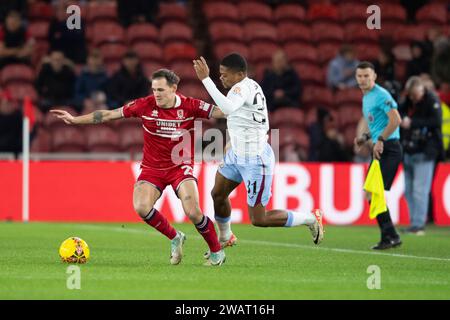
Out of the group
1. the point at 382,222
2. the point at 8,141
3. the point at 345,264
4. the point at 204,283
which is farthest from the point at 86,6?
the point at 204,283

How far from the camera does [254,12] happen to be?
23266 millimetres

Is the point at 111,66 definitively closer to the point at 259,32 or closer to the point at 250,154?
the point at 259,32

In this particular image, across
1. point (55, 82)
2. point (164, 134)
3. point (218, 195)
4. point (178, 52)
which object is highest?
point (178, 52)

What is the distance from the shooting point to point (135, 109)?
11.2 metres

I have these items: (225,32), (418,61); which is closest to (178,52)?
(225,32)

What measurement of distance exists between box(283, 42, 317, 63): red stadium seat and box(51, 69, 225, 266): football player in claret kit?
1124cm

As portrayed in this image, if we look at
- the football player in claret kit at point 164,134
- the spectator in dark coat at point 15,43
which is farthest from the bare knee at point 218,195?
the spectator in dark coat at point 15,43

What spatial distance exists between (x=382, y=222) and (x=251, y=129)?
2618 millimetres

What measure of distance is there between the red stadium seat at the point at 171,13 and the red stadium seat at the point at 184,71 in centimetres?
170

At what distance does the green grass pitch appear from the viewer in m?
8.80

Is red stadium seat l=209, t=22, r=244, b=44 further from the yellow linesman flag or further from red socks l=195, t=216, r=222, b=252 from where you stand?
red socks l=195, t=216, r=222, b=252

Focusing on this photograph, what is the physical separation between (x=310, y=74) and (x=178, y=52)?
2.62m

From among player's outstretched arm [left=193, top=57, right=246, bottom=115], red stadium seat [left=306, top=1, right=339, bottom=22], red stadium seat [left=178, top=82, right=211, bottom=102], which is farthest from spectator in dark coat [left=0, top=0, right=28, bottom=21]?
player's outstretched arm [left=193, top=57, right=246, bottom=115]

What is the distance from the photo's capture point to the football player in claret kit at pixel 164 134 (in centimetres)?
1107
